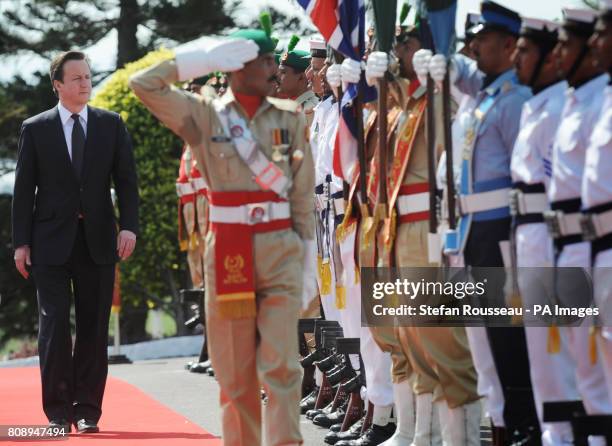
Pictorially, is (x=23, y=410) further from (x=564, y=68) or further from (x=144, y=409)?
(x=564, y=68)

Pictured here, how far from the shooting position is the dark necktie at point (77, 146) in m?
10.0

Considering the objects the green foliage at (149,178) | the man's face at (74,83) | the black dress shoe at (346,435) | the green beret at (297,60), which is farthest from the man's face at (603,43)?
the green foliage at (149,178)

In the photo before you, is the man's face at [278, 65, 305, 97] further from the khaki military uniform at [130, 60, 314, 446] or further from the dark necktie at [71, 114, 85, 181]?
the khaki military uniform at [130, 60, 314, 446]

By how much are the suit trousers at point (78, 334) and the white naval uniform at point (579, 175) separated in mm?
4023

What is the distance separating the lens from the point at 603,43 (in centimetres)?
627

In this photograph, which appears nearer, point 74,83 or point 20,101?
point 74,83

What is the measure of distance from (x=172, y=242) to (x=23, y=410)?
902cm

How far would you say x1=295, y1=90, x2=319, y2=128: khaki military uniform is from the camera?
11.2 metres

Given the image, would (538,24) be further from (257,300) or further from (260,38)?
(257,300)

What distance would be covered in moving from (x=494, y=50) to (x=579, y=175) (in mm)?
1202

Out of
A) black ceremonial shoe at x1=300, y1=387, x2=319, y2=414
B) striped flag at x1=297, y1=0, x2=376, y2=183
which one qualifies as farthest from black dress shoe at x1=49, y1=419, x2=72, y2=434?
striped flag at x1=297, y1=0, x2=376, y2=183

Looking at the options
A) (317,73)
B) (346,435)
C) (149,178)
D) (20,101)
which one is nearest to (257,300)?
(346,435)

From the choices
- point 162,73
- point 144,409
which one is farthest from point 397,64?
point 144,409

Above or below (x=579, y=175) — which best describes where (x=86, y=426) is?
below
